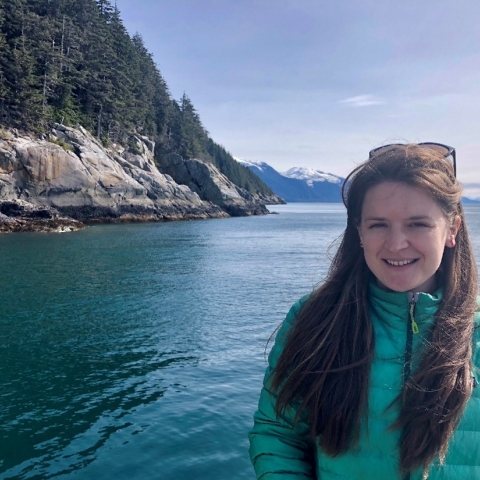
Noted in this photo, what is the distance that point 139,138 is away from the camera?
8144 cm

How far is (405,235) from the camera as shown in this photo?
2.60 m

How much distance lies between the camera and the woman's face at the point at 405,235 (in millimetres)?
2600

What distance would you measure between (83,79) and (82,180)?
2100 centimetres

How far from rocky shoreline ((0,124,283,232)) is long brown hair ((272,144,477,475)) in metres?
47.3

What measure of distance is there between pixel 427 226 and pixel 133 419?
8.39 meters

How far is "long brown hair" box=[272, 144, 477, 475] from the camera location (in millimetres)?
2412

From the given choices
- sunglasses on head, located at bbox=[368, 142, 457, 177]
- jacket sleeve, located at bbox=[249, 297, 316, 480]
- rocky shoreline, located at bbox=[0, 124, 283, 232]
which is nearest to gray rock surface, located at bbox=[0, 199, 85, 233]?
rocky shoreline, located at bbox=[0, 124, 283, 232]

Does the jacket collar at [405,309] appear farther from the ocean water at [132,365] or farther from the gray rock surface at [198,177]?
the gray rock surface at [198,177]

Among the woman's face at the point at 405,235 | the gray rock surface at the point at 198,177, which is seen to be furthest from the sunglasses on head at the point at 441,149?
the gray rock surface at the point at 198,177

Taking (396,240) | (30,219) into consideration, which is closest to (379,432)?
(396,240)

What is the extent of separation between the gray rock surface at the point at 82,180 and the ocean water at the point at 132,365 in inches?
982

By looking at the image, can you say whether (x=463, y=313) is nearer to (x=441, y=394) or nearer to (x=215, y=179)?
(x=441, y=394)

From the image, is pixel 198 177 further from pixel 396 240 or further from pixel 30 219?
pixel 396 240

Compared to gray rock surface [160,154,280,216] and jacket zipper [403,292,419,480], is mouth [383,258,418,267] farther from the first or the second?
gray rock surface [160,154,280,216]
